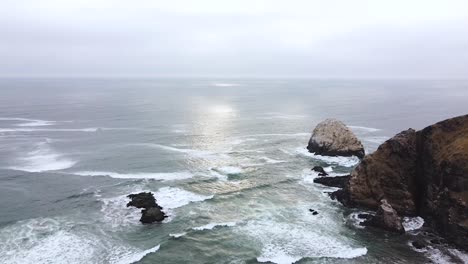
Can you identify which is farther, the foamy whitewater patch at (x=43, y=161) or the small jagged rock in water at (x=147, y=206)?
the foamy whitewater patch at (x=43, y=161)

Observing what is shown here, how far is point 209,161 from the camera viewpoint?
231 ft

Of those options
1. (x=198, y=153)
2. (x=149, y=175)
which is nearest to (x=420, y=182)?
(x=149, y=175)

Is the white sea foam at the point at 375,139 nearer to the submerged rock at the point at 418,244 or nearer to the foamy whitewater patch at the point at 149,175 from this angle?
the foamy whitewater patch at the point at 149,175

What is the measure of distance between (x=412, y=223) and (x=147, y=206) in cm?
2998

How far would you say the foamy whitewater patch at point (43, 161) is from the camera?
65.3 m

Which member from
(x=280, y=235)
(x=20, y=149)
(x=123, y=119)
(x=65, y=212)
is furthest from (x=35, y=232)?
(x=123, y=119)

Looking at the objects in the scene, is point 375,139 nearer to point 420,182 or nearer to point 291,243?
point 420,182

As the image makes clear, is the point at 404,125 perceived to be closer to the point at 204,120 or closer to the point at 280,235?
the point at 204,120

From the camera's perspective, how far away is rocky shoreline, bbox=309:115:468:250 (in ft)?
131

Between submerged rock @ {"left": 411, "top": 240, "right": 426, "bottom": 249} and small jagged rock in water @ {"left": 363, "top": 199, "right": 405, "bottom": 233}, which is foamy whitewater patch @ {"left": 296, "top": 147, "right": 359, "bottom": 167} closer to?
small jagged rock in water @ {"left": 363, "top": 199, "right": 405, "bottom": 233}

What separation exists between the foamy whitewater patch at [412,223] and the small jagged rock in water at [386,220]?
1.31 meters

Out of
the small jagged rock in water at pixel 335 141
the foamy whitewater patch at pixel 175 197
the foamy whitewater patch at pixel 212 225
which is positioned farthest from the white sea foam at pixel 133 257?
the small jagged rock in water at pixel 335 141

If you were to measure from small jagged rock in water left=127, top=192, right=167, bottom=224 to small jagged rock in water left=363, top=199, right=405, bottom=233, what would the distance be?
22.9 meters

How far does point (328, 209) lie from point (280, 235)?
9.75 m
